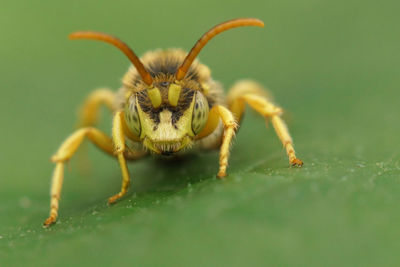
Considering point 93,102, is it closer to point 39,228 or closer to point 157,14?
point 39,228

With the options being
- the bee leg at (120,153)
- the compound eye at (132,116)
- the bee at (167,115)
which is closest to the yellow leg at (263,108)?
the bee at (167,115)

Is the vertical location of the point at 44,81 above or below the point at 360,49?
above

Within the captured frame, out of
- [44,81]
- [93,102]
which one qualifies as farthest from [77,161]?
[44,81]

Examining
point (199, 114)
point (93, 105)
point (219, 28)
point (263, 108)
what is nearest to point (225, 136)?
point (199, 114)

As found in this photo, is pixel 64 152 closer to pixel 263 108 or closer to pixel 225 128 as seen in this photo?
pixel 225 128

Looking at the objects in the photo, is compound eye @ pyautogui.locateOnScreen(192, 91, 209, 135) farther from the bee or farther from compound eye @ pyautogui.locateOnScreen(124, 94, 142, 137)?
compound eye @ pyautogui.locateOnScreen(124, 94, 142, 137)

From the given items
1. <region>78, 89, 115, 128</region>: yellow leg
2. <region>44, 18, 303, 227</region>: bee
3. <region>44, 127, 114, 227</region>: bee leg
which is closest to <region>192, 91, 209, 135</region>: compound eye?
<region>44, 18, 303, 227</region>: bee
